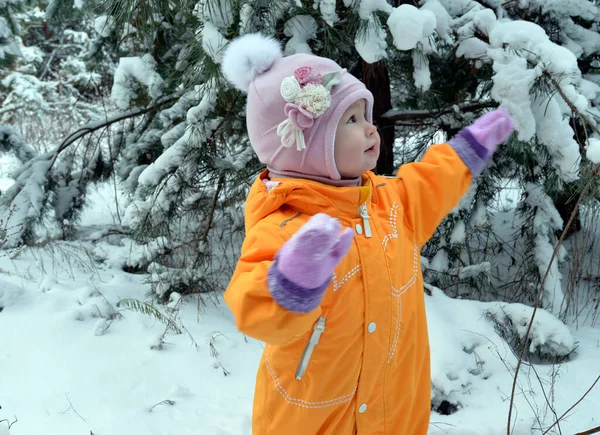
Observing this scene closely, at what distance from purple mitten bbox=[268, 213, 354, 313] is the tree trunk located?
1.77 m

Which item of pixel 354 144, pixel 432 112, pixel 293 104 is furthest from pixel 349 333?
pixel 432 112

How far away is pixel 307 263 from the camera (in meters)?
1.00

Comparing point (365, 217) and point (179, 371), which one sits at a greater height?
point (365, 217)

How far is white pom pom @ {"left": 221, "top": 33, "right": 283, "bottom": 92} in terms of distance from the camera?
1.40 meters

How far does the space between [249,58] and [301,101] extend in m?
0.23

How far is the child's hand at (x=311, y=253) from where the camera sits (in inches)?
39.4

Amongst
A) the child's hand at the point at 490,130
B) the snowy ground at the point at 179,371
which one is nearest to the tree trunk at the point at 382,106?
the snowy ground at the point at 179,371

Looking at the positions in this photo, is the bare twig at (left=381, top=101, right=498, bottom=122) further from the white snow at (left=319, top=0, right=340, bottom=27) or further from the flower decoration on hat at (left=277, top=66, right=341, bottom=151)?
the flower decoration on hat at (left=277, top=66, right=341, bottom=151)

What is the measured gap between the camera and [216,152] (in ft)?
9.66

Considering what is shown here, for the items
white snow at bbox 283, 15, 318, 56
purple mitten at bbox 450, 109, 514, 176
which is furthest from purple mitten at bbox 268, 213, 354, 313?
white snow at bbox 283, 15, 318, 56

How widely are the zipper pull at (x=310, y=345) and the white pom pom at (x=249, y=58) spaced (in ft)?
2.19

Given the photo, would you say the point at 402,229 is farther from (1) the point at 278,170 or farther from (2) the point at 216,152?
(2) the point at 216,152

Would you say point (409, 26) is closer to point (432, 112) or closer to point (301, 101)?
point (301, 101)

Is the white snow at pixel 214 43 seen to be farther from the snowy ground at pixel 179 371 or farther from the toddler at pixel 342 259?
the snowy ground at pixel 179 371
